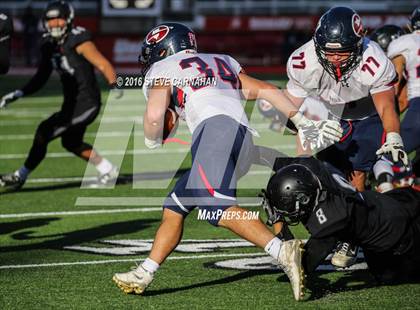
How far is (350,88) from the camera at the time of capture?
261 inches

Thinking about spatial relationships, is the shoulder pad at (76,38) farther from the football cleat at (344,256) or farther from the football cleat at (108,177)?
the football cleat at (344,256)

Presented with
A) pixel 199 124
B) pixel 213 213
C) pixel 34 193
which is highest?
pixel 199 124

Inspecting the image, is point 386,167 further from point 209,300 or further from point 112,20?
point 112,20

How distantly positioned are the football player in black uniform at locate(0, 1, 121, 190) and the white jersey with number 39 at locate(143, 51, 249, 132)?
3.95m

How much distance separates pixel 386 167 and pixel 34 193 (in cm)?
353

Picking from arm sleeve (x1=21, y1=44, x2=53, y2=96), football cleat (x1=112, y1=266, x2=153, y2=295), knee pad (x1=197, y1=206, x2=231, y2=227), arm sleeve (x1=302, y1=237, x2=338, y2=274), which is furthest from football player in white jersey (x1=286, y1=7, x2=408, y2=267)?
arm sleeve (x1=21, y1=44, x2=53, y2=96)

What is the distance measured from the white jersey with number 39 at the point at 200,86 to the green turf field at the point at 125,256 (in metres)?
1.02

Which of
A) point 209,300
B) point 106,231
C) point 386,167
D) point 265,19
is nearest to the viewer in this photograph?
point 209,300

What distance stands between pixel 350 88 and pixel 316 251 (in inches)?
66.7

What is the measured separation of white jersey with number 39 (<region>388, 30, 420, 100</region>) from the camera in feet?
26.7

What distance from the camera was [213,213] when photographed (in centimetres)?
554

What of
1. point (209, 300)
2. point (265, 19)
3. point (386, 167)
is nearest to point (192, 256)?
point (209, 300)

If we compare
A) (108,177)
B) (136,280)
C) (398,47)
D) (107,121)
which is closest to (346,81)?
(398,47)

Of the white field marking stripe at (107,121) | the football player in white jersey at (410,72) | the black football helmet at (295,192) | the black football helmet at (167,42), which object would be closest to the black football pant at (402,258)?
the black football helmet at (295,192)
